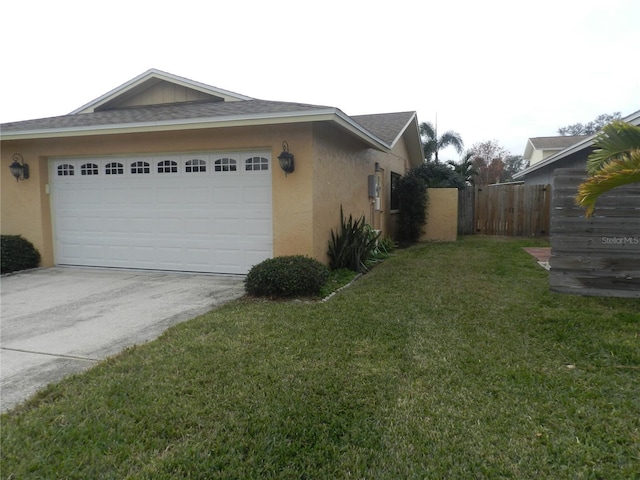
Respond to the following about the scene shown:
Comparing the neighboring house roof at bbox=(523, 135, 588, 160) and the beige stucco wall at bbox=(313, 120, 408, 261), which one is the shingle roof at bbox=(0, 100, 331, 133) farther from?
the neighboring house roof at bbox=(523, 135, 588, 160)

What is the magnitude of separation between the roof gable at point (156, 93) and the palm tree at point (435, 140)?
57.7 feet

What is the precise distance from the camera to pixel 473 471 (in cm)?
239

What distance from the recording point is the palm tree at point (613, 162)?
478 cm

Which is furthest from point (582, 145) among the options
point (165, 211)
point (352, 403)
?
point (352, 403)

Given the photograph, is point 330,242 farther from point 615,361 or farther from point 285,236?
point 615,361

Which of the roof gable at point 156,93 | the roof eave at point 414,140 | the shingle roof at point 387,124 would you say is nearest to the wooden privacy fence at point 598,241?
the shingle roof at point 387,124

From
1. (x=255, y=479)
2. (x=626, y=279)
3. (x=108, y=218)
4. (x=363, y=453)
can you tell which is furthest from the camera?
→ (x=108, y=218)

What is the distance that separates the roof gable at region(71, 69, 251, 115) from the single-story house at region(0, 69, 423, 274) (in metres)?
0.03

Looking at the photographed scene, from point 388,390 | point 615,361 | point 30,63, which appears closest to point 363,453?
point 388,390

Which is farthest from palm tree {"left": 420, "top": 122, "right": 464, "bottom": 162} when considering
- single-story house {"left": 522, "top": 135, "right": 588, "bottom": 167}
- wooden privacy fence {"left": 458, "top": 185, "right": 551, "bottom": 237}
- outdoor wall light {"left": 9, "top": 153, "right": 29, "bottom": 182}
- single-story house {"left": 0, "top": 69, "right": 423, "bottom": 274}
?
outdoor wall light {"left": 9, "top": 153, "right": 29, "bottom": 182}

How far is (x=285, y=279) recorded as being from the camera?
20.1 feet

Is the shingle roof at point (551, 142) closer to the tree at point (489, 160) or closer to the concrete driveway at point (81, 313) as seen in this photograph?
the tree at point (489, 160)

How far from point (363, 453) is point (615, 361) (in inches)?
112

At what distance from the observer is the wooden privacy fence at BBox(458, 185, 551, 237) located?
50.9 ft
